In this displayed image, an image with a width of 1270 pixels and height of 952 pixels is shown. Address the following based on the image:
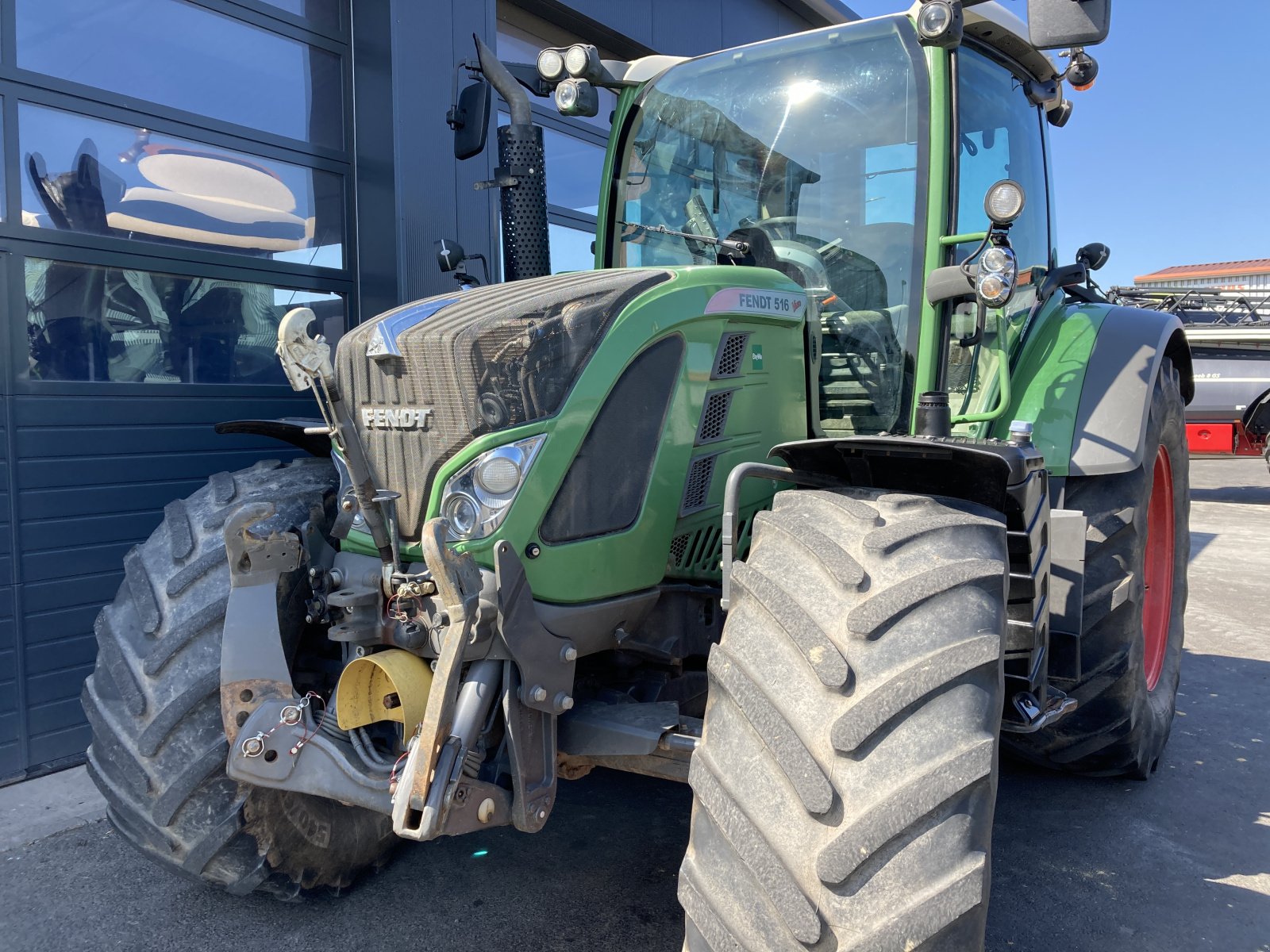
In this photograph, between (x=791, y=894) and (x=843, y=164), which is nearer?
(x=791, y=894)

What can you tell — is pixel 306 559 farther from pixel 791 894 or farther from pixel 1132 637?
pixel 1132 637

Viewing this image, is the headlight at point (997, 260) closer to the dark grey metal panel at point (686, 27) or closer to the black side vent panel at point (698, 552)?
the black side vent panel at point (698, 552)

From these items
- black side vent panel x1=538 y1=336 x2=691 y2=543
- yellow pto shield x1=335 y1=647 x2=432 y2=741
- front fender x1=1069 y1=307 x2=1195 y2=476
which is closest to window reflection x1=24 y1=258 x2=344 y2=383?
yellow pto shield x1=335 y1=647 x2=432 y2=741

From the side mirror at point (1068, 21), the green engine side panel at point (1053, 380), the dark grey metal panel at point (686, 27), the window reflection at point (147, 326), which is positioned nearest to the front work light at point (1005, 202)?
the side mirror at point (1068, 21)

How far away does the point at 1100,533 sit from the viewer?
9.68 ft

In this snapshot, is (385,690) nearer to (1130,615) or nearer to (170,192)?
(1130,615)

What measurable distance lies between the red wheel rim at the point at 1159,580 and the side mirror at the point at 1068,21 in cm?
210

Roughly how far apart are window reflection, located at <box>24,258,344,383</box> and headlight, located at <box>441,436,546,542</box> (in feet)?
8.91

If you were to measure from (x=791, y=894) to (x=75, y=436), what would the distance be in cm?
364

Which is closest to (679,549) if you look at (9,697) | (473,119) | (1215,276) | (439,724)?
(439,724)

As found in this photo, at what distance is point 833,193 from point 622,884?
2.23 metres

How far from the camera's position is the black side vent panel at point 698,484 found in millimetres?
2430

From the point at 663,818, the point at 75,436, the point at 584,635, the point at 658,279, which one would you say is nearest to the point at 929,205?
the point at 658,279

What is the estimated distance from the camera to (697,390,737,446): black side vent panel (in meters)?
2.44
